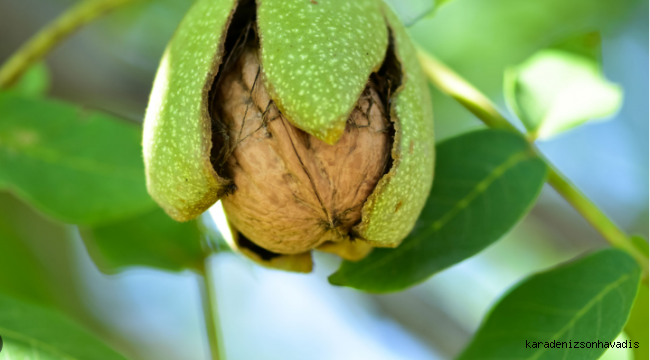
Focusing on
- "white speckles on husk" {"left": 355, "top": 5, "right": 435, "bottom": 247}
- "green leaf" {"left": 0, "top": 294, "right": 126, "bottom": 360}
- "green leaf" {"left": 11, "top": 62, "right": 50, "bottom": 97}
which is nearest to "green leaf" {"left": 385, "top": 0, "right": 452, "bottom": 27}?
"white speckles on husk" {"left": 355, "top": 5, "right": 435, "bottom": 247}

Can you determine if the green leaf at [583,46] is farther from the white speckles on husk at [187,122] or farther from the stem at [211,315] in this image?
the stem at [211,315]

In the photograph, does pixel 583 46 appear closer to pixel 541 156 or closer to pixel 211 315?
pixel 541 156

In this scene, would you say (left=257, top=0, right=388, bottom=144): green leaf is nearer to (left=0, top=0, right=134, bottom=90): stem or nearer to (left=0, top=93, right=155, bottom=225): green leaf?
(left=0, top=93, right=155, bottom=225): green leaf

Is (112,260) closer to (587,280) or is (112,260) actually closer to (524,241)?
(587,280)

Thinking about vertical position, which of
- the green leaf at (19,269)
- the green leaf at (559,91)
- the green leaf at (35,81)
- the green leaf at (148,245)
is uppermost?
the green leaf at (559,91)

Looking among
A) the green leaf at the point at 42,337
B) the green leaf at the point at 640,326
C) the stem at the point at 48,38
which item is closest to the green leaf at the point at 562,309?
the green leaf at the point at 640,326

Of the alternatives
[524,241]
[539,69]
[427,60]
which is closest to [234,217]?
[427,60]
